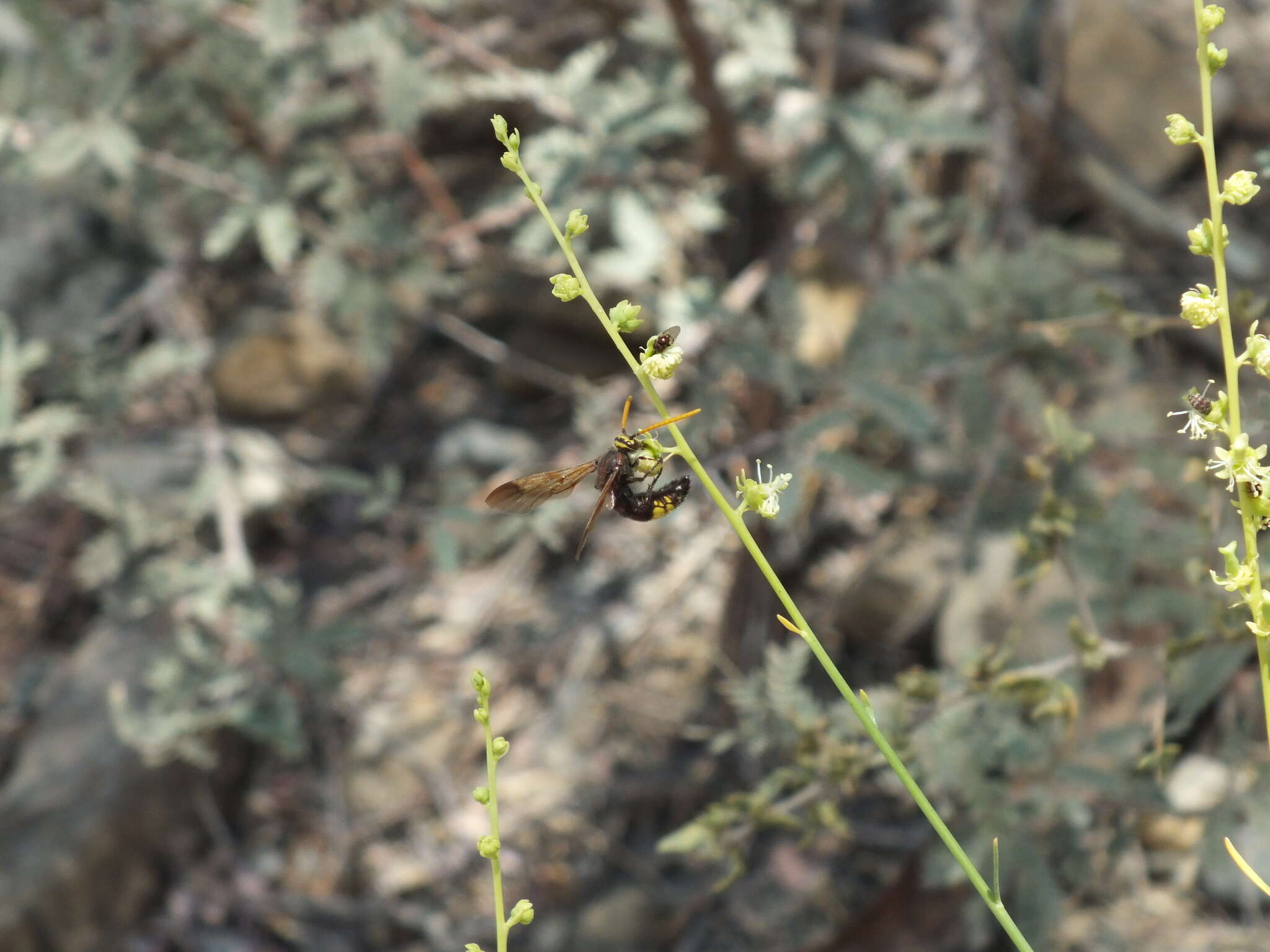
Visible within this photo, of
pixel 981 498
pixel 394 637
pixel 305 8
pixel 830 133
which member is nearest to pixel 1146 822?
pixel 981 498

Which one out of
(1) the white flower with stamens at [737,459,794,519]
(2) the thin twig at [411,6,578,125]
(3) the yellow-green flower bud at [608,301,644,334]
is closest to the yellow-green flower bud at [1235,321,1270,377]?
(1) the white flower with stamens at [737,459,794,519]

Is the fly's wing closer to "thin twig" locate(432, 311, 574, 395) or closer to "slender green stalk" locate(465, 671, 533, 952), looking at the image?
"slender green stalk" locate(465, 671, 533, 952)

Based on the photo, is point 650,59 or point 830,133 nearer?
point 830,133

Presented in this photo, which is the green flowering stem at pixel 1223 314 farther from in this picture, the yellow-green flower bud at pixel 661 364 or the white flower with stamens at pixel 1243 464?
the yellow-green flower bud at pixel 661 364

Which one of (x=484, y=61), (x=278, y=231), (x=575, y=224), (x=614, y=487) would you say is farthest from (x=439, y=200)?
(x=575, y=224)

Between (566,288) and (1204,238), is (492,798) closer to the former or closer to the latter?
(566,288)

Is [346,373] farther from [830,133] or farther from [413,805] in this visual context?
[830,133]
